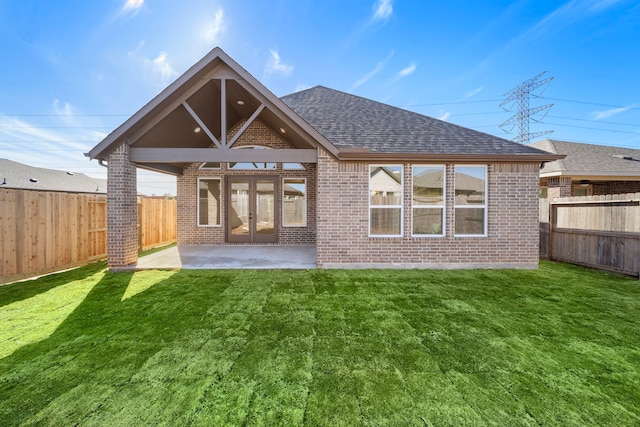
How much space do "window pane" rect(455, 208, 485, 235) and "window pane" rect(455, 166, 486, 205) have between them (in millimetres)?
218

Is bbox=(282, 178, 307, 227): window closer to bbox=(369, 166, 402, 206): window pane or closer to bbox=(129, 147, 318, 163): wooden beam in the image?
bbox=(129, 147, 318, 163): wooden beam

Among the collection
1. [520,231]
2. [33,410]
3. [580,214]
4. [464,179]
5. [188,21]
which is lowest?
[33,410]

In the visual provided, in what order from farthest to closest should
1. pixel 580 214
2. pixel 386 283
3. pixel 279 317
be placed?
pixel 580 214 → pixel 386 283 → pixel 279 317

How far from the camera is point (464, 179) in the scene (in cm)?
721

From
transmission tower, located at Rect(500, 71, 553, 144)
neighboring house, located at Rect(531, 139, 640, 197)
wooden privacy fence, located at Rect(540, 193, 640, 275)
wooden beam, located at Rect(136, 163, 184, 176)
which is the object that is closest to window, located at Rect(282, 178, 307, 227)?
wooden beam, located at Rect(136, 163, 184, 176)

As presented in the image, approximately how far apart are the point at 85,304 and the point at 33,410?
2.88 m

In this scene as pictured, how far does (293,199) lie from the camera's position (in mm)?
10594

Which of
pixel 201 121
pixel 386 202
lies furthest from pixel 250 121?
pixel 386 202

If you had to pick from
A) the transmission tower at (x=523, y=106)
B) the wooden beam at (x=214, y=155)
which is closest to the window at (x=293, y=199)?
the wooden beam at (x=214, y=155)

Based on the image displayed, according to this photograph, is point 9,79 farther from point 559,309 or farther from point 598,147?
point 598,147

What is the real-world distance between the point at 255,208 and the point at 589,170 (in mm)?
14129

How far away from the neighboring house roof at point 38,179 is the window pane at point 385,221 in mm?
21579

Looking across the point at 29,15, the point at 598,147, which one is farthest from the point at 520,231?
the point at 29,15

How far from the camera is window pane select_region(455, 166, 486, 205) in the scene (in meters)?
7.20
